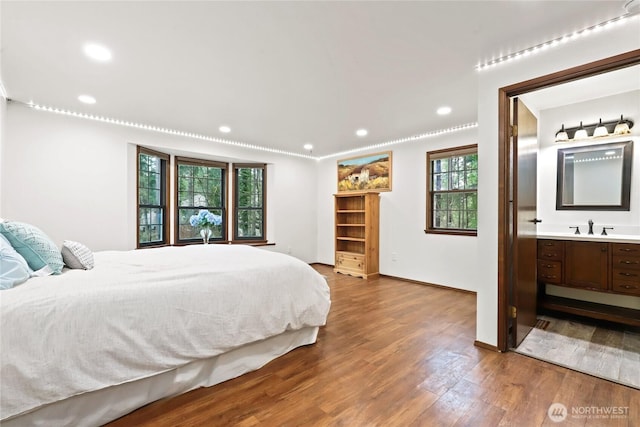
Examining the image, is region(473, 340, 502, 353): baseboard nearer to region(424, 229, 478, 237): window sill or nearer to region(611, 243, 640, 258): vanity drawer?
region(611, 243, 640, 258): vanity drawer

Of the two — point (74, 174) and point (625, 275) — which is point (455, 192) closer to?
point (625, 275)

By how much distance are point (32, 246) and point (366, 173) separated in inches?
193

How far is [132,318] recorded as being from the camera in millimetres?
1663

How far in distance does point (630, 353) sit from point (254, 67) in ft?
13.2

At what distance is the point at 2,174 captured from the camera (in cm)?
322

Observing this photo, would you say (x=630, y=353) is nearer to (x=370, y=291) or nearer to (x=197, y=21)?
(x=370, y=291)

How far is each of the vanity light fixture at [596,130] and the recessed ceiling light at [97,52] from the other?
15.5 feet

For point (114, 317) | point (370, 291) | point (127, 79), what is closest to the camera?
point (114, 317)

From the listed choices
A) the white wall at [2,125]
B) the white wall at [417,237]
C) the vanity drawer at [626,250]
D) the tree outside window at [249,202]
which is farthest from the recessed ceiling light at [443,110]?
the white wall at [2,125]

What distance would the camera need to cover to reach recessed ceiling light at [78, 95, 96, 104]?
10.3ft

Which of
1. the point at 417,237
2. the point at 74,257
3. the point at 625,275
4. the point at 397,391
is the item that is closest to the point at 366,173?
the point at 417,237

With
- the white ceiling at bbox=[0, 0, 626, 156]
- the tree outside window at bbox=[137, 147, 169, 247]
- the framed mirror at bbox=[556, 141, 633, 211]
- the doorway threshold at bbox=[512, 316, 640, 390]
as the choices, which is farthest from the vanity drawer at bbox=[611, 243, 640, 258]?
the tree outside window at bbox=[137, 147, 169, 247]

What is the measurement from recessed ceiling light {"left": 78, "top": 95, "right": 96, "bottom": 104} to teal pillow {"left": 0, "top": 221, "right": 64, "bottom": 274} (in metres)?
1.94

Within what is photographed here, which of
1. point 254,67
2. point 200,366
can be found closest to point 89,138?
point 254,67
